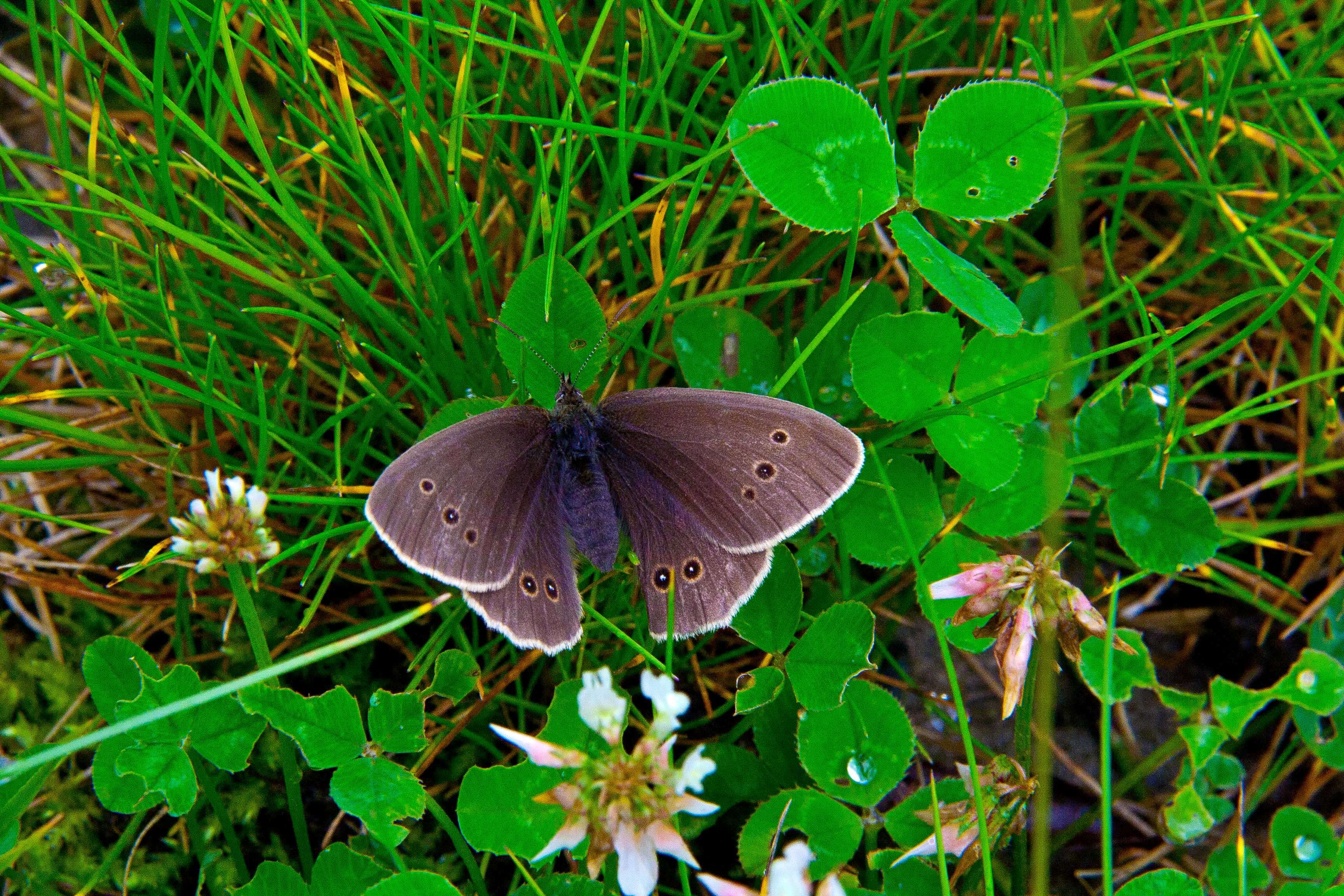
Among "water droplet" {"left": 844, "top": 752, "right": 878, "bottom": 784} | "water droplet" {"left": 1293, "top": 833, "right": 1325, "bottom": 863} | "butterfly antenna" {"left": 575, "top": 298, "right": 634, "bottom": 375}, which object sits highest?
"butterfly antenna" {"left": 575, "top": 298, "right": 634, "bottom": 375}

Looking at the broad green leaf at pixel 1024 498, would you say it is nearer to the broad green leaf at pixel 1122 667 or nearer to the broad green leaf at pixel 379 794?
the broad green leaf at pixel 1122 667

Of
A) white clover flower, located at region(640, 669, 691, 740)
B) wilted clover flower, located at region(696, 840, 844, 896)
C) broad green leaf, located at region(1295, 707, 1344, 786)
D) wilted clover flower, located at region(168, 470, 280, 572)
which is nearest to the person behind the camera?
wilted clover flower, located at region(696, 840, 844, 896)

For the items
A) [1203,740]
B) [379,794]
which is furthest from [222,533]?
[1203,740]

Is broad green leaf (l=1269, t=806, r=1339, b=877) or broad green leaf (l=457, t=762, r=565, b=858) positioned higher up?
broad green leaf (l=457, t=762, r=565, b=858)

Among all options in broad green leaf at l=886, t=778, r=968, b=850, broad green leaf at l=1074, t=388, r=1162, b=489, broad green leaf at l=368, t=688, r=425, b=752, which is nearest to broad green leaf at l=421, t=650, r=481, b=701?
broad green leaf at l=368, t=688, r=425, b=752

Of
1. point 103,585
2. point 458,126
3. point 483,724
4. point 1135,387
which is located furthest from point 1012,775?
point 103,585

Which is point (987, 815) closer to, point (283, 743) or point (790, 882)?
point (790, 882)

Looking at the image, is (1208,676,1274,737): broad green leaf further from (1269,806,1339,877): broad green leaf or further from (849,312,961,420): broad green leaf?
(849,312,961,420): broad green leaf

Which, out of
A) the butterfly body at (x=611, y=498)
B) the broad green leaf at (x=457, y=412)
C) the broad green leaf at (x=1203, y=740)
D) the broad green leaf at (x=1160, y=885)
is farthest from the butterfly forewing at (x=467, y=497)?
the broad green leaf at (x=1203, y=740)
